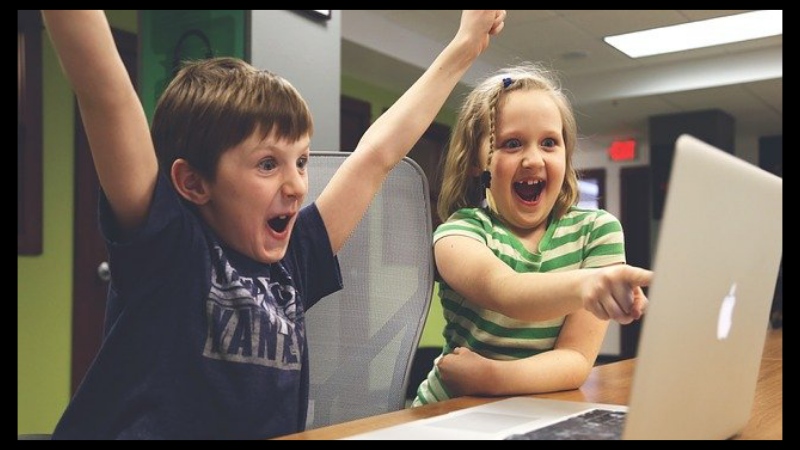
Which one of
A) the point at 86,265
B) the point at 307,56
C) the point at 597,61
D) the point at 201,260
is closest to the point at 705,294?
the point at 201,260

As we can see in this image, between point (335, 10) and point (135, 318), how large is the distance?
5.23ft

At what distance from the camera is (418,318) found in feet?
4.04

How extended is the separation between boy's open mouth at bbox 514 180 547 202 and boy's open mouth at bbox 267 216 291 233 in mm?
423

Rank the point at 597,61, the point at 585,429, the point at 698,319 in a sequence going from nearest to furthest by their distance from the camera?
the point at 698,319 < the point at 585,429 < the point at 597,61

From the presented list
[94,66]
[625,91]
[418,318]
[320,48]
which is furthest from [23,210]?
[625,91]

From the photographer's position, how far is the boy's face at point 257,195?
2.81ft

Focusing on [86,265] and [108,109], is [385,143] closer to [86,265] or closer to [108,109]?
[108,109]

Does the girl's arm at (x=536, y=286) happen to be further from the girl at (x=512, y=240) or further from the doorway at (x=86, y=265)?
the doorway at (x=86, y=265)

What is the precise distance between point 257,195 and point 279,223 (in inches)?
2.4

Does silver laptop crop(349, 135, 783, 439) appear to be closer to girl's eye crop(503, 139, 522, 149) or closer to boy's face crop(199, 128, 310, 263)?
boy's face crop(199, 128, 310, 263)

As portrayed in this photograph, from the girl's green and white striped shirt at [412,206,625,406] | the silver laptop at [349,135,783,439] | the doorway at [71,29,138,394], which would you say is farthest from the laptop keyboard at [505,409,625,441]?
the doorway at [71,29,138,394]

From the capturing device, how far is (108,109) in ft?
2.21

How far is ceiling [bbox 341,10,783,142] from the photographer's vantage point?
452cm
